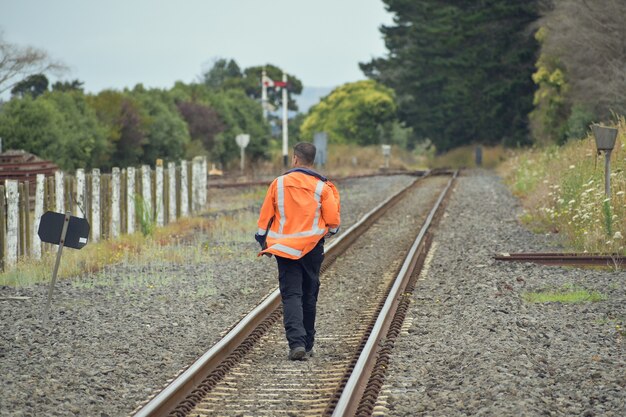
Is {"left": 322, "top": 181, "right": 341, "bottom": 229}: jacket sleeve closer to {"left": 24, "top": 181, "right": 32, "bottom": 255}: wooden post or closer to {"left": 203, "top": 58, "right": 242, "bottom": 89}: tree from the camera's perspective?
{"left": 24, "top": 181, "right": 32, "bottom": 255}: wooden post

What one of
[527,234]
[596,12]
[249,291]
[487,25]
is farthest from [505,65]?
[249,291]

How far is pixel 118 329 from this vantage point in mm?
9641

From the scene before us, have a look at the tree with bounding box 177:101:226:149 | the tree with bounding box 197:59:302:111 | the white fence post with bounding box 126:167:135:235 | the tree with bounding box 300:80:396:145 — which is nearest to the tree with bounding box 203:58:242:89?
the tree with bounding box 197:59:302:111

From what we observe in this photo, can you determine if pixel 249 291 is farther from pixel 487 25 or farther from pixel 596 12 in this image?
pixel 487 25

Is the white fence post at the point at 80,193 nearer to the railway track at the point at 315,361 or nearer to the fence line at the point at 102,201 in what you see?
the fence line at the point at 102,201

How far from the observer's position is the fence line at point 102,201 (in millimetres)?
14531

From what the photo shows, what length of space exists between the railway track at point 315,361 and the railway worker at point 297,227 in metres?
0.35

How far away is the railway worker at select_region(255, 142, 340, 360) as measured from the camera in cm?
850

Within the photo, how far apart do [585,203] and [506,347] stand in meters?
8.12

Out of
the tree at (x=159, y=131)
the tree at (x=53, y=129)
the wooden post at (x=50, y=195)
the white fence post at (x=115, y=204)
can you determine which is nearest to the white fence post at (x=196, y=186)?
the white fence post at (x=115, y=204)

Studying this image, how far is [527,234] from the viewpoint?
1784 cm

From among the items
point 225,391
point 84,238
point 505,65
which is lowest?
point 225,391

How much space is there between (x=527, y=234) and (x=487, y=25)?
3698 cm

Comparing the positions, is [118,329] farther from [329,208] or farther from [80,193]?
[80,193]
